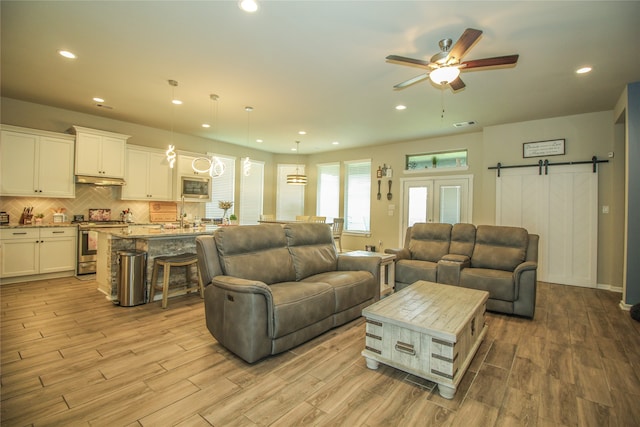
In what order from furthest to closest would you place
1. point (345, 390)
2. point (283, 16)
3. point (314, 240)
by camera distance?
point (314, 240) < point (283, 16) < point (345, 390)

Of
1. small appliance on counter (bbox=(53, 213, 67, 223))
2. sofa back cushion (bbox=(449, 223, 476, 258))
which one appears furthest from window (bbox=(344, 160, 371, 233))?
small appliance on counter (bbox=(53, 213, 67, 223))

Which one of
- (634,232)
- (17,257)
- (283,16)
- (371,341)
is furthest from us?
(17,257)

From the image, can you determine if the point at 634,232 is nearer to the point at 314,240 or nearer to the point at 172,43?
the point at 314,240

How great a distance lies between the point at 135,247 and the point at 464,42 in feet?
14.8

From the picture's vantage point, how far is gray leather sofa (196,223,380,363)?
7.47ft

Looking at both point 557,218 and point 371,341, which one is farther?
point 557,218

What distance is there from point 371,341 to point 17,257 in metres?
5.57

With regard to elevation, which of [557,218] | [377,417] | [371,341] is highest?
[557,218]

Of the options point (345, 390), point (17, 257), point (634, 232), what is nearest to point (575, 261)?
point (634, 232)

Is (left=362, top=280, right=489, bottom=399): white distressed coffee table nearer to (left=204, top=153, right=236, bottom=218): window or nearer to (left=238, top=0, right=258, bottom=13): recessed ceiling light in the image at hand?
(left=238, top=0, right=258, bottom=13): recessed ceiling light

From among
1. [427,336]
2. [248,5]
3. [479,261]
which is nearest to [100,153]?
[248,5]

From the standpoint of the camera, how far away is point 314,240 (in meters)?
3.58

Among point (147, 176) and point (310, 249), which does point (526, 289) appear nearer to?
point (310, 249)

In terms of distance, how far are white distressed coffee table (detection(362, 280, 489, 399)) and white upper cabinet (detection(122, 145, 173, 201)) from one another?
5.56m
